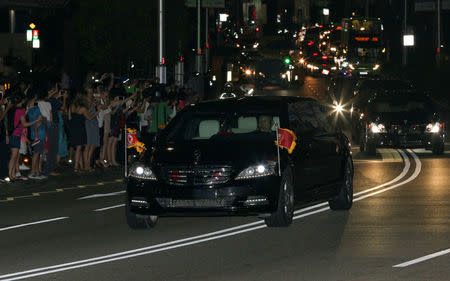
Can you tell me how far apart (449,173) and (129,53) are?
38.5 m

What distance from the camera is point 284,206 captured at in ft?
45.2

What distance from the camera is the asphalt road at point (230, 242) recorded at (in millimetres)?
10484

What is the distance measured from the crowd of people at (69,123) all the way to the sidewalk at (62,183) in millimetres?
165

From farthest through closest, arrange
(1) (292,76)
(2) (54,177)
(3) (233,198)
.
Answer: (1) (292,76) → (2) (54,177) → (3) (233,198)

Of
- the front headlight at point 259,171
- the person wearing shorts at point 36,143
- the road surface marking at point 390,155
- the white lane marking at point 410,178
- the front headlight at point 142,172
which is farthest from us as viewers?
the road surface marking at point 390,155

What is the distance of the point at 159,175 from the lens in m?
13.6

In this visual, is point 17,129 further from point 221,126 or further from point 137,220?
point 137,220

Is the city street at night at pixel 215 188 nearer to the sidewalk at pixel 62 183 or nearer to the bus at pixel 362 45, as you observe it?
the sidewalk at pixel 62 183

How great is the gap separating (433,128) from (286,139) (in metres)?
14.7

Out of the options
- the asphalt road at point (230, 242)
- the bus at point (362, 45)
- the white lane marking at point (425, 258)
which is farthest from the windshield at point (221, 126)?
the bus at point (362, 45)

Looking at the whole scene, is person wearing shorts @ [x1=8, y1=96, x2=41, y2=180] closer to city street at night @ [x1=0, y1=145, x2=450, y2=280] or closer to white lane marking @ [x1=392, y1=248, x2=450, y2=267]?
city street at night @ [x1=0, y1=145, x2=450, y2=280]

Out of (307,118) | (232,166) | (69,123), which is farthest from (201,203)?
(69,123)

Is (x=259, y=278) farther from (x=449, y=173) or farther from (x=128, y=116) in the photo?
(x=128, y=116)

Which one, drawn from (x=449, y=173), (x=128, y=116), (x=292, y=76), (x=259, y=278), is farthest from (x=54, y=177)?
(x=292, y=76)
